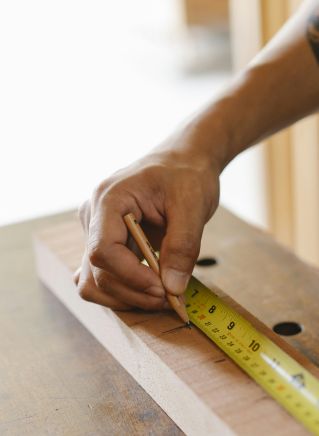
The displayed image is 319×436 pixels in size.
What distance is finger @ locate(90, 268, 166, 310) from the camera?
1.03 metres

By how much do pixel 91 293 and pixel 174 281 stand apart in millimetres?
145

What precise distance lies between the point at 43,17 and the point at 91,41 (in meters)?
0.62

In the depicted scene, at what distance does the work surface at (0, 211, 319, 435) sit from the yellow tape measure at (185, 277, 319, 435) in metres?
0.13

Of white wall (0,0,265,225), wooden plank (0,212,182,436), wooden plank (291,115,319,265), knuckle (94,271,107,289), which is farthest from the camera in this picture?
white wall (0,0,265,225)

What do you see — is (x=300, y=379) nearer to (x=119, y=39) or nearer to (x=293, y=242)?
(x=293, y=242)

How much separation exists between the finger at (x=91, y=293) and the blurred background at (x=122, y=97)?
1.29 meters

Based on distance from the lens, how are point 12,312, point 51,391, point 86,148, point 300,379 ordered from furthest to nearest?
point 86,148 → point 12,312 → point 51,391 → point 300,379

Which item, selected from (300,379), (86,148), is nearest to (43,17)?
(86,148)

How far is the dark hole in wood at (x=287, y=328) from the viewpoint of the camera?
112 centimetres

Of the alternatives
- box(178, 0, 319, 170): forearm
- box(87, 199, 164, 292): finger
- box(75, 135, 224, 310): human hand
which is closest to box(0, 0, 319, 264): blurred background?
box(178, 0, 319, 170): forearm

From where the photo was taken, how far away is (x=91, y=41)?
20.9 feet

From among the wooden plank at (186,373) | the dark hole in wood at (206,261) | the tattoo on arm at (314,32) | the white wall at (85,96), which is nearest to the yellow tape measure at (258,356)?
the wooden plank at (186,373)

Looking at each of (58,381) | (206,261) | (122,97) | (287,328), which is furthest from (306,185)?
(122,97)

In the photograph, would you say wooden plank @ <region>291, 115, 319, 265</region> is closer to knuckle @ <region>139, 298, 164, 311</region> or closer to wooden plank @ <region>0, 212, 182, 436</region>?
wooden plank @ <region>0, 212, 182, 436</region>
